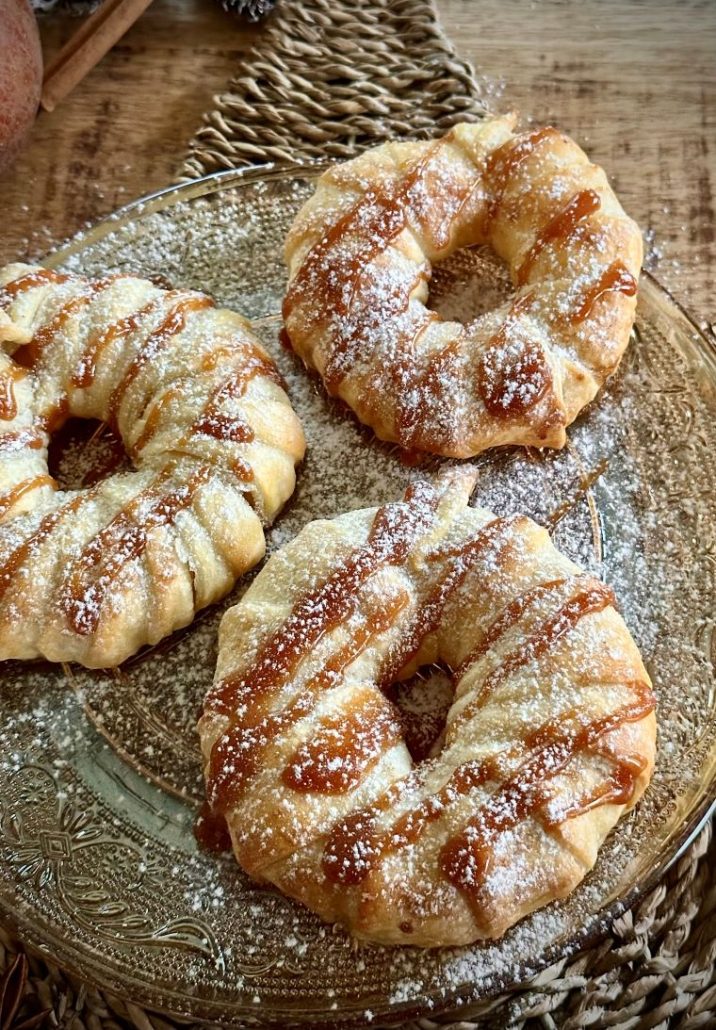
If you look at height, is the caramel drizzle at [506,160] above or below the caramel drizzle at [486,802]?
above

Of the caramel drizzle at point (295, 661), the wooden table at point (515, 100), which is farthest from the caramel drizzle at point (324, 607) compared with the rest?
the wooden table at point (515, 100)

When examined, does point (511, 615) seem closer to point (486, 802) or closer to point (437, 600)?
point (437, 600)

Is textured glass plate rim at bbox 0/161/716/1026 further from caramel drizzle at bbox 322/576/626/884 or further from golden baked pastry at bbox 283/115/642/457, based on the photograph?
golden baked pastry at bbox 283/115/642/457

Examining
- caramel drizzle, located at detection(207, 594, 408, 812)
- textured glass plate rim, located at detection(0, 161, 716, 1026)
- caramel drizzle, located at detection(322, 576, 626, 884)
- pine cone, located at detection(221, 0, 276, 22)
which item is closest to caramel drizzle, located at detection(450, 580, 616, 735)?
caramel drizzle, located at detection(322, 576, 626, 884)

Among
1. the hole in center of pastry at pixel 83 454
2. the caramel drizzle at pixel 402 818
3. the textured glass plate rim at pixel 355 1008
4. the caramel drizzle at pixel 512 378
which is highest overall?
the caramel drizzle at pixel 512 378

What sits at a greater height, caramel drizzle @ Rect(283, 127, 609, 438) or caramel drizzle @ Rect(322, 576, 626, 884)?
caramel drizzle @ Rect(283, 127, 609, 438)

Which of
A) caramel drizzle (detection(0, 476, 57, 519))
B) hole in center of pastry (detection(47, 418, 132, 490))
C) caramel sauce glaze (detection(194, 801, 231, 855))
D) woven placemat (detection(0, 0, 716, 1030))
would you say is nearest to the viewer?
caramel sauce glaze (detection(194, 801, 231, 855))

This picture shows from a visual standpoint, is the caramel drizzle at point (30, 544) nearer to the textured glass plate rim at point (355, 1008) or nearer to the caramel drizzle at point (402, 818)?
the textured glass plate rim at point (355, 1008)
